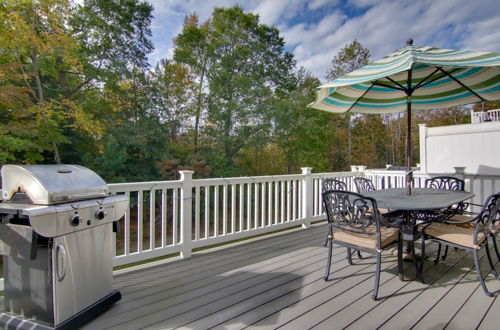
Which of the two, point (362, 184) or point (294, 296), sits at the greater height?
point (362, 184)

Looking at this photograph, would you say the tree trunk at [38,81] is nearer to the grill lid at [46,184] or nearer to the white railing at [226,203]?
the white railing at [226,203]

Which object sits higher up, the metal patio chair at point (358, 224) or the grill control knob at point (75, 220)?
the grill control knob at point (75, 220)

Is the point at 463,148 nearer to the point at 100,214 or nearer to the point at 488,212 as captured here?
the point at 488,212

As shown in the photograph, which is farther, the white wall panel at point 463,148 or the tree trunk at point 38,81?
the tree trunk at point 38,81

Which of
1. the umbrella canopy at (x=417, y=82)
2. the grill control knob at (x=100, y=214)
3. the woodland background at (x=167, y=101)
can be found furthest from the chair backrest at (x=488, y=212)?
the woodland background at (x=167, y=101)

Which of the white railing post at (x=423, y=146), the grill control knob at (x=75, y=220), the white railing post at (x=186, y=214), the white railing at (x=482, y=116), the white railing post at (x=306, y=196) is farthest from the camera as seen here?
the white railing at (x=482, y=116)

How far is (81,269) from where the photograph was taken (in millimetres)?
1827

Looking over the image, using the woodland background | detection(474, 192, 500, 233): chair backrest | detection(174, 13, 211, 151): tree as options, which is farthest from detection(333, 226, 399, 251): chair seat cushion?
detection(174, 13, 211, 151): tree

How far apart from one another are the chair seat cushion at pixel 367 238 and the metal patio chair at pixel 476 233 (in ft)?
1.17

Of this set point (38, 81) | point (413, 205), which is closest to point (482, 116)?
point (413, 205)

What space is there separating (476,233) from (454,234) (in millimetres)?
236

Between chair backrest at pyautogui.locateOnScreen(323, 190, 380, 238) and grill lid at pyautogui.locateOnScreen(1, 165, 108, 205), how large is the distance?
1896 mm

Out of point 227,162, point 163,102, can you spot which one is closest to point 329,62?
point 227,162

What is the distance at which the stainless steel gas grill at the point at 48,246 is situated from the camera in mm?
1602
